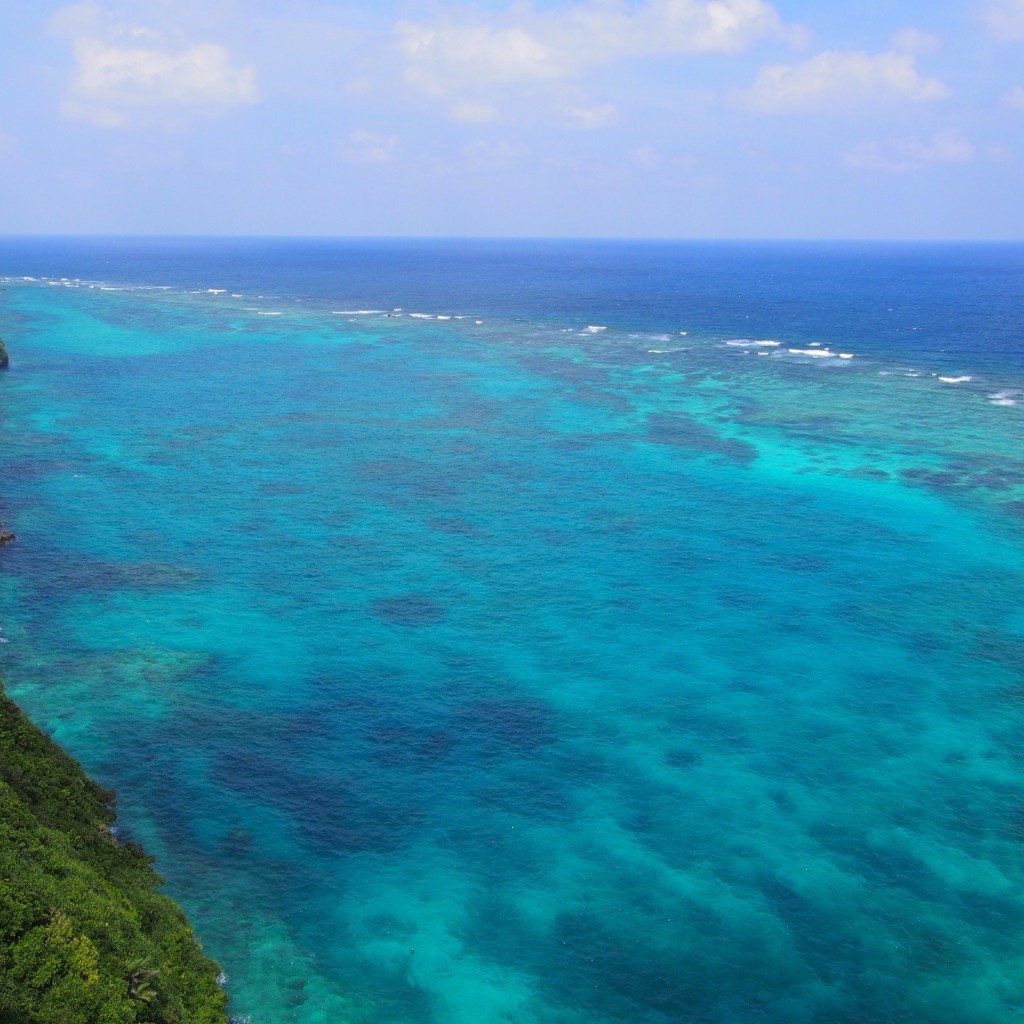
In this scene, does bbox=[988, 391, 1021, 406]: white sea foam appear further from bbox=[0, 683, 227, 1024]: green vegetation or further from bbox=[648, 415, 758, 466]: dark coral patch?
bbox=[0, 683, 227, 1024]: green vegetation

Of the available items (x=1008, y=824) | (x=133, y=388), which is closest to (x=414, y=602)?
(x=1008, y=824)

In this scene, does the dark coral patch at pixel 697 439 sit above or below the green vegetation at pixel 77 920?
above

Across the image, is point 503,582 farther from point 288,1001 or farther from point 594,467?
point 288,1001

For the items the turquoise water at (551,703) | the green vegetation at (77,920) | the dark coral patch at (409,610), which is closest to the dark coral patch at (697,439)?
the turquoise water at (551,703)

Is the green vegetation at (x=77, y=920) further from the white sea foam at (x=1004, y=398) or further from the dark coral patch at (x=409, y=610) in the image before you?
the white sea foam at (x=1004, y=398)

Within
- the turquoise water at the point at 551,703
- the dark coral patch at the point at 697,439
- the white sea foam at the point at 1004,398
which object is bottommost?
the turquoise water at the point at 551,703

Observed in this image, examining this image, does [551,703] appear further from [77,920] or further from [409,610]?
[77,920]
